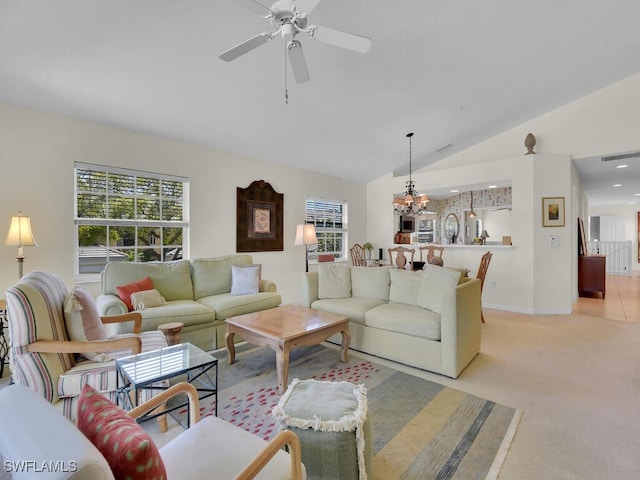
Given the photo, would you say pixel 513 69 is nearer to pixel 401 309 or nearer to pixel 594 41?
pixel 594 41

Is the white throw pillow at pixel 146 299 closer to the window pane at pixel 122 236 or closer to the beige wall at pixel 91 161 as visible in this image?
the beige wall at pixel 91 161

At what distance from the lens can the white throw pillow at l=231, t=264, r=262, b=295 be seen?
13.1 feet

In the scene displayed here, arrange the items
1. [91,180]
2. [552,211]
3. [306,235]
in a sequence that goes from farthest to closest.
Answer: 1. [552,211]
2. [306,235]
3. [91,180]

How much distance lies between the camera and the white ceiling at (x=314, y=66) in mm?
2422

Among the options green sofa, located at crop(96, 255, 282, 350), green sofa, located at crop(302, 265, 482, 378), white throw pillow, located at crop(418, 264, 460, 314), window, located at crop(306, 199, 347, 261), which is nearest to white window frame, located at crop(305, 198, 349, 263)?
window, located at crop(306, 199, 347, 261)

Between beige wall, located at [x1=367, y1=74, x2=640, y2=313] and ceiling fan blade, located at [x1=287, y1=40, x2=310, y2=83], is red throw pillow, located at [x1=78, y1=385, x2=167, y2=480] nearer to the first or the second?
ceiling fan blade, located at [x1=287, y1=40, x2=310, y2=83]

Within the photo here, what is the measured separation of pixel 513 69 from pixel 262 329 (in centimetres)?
422

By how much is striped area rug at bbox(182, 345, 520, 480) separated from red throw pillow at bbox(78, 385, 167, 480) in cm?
129

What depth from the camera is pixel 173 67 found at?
9.46ft

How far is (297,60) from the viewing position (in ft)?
7.20

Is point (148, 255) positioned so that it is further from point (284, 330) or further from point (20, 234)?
point (284, 330)

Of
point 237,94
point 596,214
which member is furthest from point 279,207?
point 596,214

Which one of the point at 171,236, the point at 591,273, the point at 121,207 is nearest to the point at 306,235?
the point at 171,236

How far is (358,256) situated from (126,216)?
4.22 meters
